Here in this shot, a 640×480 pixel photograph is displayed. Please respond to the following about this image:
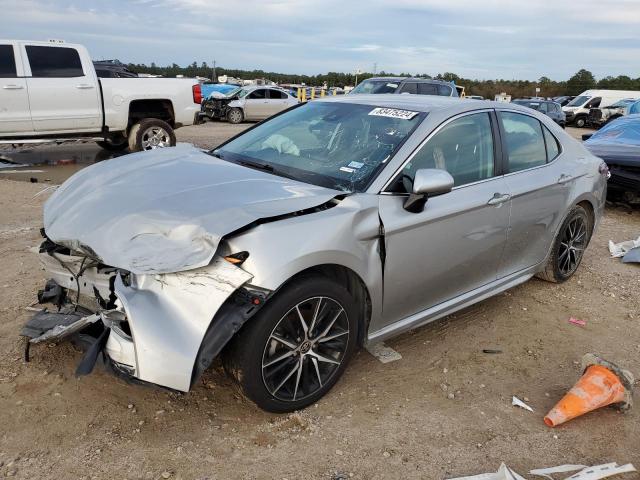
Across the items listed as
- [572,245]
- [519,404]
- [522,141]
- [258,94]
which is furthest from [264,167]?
[258,94]

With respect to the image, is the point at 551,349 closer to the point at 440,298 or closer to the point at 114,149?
the point at 440,298

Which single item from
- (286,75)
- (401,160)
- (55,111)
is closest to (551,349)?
(401,160)

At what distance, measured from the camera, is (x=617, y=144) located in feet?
28.1

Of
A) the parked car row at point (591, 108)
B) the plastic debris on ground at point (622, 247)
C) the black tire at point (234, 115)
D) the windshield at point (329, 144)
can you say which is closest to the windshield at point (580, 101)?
the parked car row at point (591, 108)

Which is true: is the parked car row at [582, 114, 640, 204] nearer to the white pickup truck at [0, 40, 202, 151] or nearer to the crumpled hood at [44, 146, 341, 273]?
the crumpled hood at [44, 146, 341, 273]

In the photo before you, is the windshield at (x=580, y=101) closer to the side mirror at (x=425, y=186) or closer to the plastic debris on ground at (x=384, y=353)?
the plastic debris on ground at (x=384, y=353)

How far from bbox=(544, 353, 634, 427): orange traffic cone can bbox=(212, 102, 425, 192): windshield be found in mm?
1738

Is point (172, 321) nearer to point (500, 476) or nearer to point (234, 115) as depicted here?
point (500, 476)

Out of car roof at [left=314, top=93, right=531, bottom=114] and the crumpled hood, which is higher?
car roof at [left=314, top=93, right=531, bottom=114]

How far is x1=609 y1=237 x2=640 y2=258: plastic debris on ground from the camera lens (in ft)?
20.4

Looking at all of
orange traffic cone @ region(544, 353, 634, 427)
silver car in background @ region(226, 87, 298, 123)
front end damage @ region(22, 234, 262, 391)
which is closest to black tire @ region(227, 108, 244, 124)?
silver car in background @ region(226, 87, 298, 123)

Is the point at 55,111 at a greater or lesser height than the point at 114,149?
greater

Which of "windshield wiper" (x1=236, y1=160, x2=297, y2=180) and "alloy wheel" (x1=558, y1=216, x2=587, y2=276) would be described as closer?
"windshield wiper" (x1=236, y1=160, x2=297, y2=180)

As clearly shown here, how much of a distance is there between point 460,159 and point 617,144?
6.22 meters
